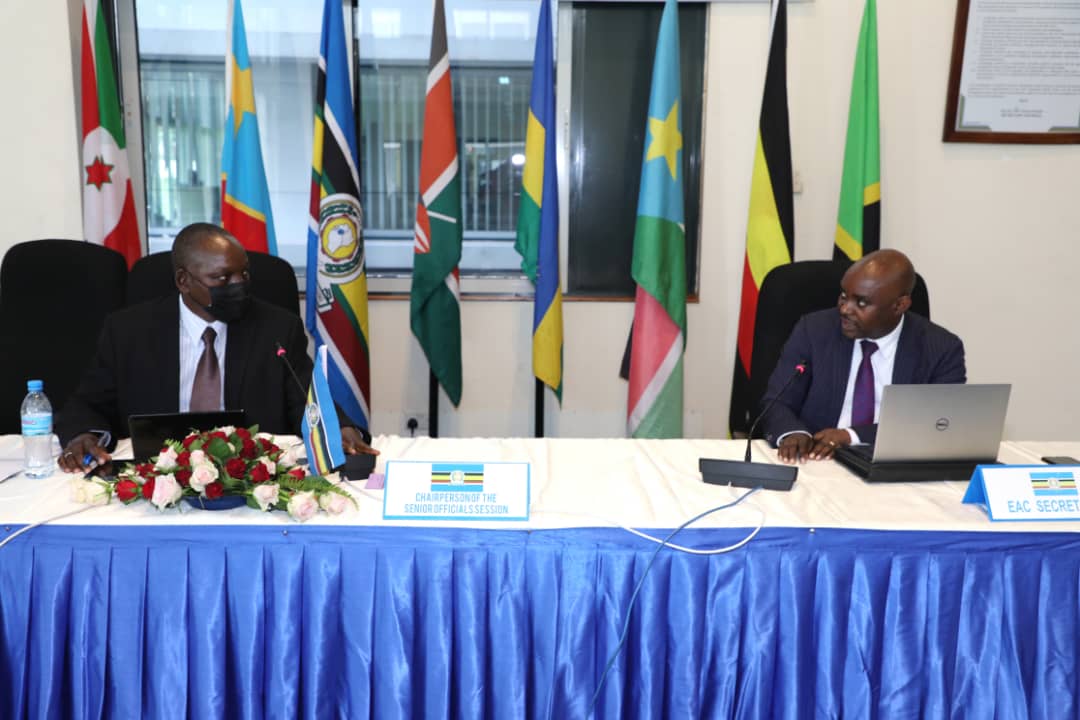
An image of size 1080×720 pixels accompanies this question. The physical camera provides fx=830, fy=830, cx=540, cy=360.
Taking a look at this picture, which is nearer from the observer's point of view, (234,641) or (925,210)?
(234,641)

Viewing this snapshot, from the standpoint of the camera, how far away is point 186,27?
3.75 metres

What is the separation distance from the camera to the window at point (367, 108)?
375cm

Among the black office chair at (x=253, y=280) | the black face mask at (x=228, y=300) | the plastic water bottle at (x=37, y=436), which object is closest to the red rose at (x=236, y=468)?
the plastic water bottle at (x=37, y=436)

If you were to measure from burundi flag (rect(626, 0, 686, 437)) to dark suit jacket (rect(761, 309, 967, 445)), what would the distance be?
1.15m

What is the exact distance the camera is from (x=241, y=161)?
3391 millimetres


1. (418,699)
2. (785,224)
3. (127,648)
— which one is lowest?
(418,699)

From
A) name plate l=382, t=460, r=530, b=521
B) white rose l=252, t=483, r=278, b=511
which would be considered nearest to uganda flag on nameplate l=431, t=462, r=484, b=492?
name plate l=382, t=460, r=530, b=521

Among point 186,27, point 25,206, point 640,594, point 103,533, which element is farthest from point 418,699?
point 186,27

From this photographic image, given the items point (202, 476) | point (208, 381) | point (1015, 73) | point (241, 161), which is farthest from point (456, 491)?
point (1015, 73)

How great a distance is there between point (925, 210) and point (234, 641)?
336 centimetres

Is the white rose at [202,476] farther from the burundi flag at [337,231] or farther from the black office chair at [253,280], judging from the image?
the burundi flag at [337,231]

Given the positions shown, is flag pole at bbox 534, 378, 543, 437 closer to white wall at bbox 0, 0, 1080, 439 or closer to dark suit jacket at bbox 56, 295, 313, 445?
white wall at bbox 0, 0, 1080, 439

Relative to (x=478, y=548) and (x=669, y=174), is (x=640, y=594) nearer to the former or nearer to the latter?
(x=478, y=548)

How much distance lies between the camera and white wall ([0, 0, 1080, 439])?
3.52 m
